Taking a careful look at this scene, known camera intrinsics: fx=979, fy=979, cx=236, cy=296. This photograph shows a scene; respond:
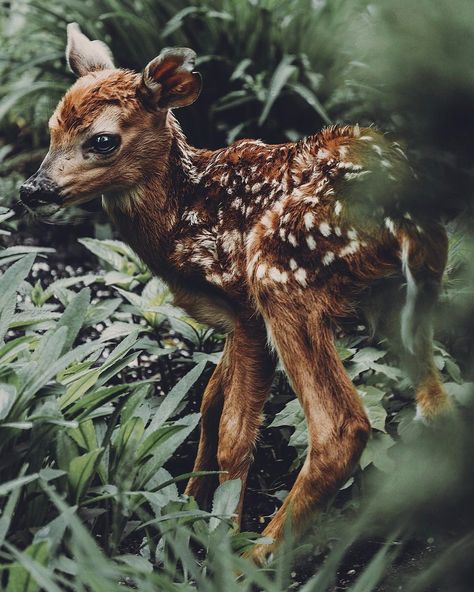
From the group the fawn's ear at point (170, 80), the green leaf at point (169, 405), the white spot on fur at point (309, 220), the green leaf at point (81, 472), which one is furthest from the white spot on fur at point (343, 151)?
the green leaf at point (81, 472)

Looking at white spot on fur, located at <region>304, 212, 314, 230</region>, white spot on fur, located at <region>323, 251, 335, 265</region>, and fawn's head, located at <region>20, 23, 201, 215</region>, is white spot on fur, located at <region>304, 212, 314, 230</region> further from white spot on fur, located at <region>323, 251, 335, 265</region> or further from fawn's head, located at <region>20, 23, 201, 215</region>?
fawn's head, located at <region>20, 23, 201, 215</region>

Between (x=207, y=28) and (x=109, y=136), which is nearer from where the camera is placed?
(x=109, y=136)

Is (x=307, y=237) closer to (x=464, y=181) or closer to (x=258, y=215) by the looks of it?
(x=258, y=215)

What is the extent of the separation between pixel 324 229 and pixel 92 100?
2.85 feet

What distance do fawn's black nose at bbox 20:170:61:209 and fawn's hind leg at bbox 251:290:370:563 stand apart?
755 millimetres

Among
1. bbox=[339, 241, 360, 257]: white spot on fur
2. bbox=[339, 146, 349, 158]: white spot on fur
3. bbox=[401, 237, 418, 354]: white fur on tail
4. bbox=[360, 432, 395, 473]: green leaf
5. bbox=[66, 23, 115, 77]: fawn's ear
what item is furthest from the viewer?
bbox=[66, 23, 115, 77]: fawn's ear

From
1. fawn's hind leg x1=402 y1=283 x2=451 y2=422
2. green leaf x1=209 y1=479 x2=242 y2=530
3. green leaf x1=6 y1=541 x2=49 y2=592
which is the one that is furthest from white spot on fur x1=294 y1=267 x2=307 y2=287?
green leaf x1=6 y1=541 x2=49 y2=592

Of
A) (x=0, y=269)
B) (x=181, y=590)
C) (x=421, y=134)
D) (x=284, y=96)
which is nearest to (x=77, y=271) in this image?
(x=0, y=269)

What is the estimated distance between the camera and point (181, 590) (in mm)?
2232

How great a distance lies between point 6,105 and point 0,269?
1267 millimetres

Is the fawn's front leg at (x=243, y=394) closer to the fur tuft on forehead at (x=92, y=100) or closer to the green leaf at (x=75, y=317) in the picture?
the green leaf at (x=75, y=317)

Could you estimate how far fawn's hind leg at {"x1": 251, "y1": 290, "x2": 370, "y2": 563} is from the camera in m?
2.92

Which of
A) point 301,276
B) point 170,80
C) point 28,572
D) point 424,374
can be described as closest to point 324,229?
point 301,276

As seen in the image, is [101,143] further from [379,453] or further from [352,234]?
[379,453]
